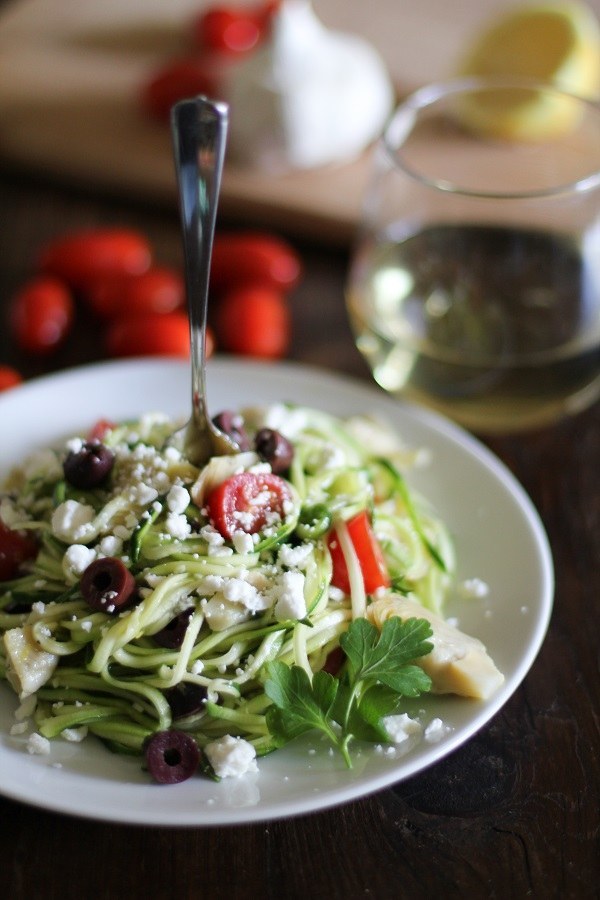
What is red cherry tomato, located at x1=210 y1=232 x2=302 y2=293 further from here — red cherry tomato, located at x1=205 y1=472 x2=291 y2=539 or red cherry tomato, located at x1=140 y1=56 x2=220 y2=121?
red cherry tomato, located at x1=205 y1=472 x2=291 y2=539

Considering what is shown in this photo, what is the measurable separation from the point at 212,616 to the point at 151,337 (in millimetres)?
1696

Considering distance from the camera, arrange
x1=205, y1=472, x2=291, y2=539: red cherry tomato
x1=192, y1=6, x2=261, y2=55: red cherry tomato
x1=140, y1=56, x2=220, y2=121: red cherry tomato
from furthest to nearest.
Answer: x1=192, y1=6, x2=261, y2=55: red cherry tomato, x1=140, y1=56, x2=220, y2=121: red cherry tomato, x1=205, y1=472, x2=291, y2=539: red cherry tomato

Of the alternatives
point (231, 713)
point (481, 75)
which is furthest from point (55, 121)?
point (231, 713)

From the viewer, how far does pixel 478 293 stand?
137 inches

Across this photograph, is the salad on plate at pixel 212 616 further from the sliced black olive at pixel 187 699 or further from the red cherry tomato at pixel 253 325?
the red cherry tomato at pixel 253 325

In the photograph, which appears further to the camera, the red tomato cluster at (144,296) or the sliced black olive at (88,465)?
the red tomato cluster at (144,296)

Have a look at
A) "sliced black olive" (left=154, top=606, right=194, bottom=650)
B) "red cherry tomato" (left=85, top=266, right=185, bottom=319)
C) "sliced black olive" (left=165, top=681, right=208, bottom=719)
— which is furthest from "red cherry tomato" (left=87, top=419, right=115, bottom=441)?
"red cherry tomato" (left=85, top=266, right=185, bottom=319)

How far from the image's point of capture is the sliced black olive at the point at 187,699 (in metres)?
2.29

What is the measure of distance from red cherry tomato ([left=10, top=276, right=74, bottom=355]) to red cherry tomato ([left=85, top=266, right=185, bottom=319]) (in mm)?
128

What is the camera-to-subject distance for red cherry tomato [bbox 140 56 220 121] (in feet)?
15.5

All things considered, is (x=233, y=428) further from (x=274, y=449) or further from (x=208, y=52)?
(x=208, y=52)

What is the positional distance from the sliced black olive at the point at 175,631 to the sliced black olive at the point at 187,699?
9 cm

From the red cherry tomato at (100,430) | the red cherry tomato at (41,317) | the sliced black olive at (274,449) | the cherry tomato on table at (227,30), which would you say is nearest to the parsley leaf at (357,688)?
the sliced black olive at (274,449)

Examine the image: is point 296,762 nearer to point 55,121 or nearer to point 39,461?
point 39,461
